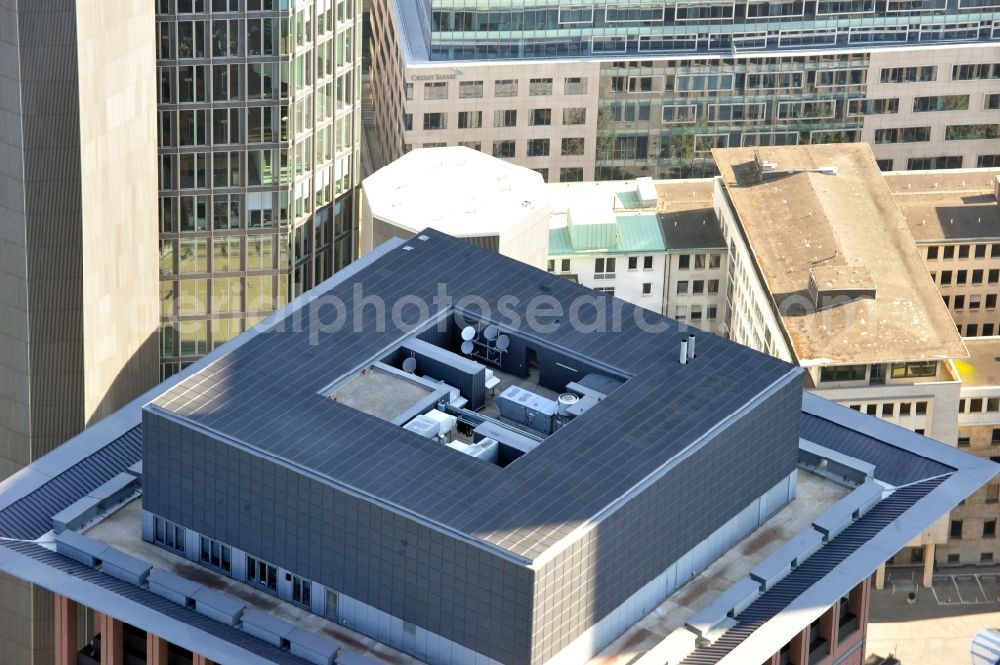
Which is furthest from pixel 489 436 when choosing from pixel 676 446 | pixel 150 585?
pixel 150 585

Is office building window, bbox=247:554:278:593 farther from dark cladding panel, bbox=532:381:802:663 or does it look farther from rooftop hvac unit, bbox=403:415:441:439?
dark cladding panel, bbox=532:381:802:663

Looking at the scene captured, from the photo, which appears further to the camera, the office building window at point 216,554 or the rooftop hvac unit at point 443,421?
the rooftop hvac unit at point 443,421

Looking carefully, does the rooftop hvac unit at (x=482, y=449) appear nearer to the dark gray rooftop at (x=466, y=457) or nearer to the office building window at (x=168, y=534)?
the dark gray rooftop at (x=466, y=457)

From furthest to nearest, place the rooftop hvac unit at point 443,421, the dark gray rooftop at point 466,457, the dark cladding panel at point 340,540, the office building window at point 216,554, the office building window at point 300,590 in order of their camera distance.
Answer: the rooftop hvac unit at point 443,421 → the office building window at point 216,554 → the office building window at point 300,590 → the dark gray rooftop at point 466,457 → the dark cladding panel at point 340,540

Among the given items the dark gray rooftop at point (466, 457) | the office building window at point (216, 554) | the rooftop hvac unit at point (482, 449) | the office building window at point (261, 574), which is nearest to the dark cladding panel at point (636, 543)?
the dark gray rooftop at point (466, 457)

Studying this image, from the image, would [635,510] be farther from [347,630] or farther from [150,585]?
[150,585]

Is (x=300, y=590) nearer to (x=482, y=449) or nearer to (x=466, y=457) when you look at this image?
(x=466, y=457)

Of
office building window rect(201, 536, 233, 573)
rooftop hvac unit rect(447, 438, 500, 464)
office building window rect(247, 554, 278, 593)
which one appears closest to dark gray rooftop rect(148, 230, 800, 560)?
rooftop hvac unit rect(447, 438, 500, 464)

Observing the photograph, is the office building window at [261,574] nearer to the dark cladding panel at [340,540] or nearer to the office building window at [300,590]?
the dark cladding panel at [340,540]

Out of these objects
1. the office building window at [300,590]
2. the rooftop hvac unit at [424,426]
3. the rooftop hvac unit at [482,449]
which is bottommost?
the office building window at [300,590]

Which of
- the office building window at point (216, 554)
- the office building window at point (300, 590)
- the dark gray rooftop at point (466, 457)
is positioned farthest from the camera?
the office building window at point (216, 554)

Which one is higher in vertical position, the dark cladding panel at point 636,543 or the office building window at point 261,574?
the dark cladding panel at point 636,543
